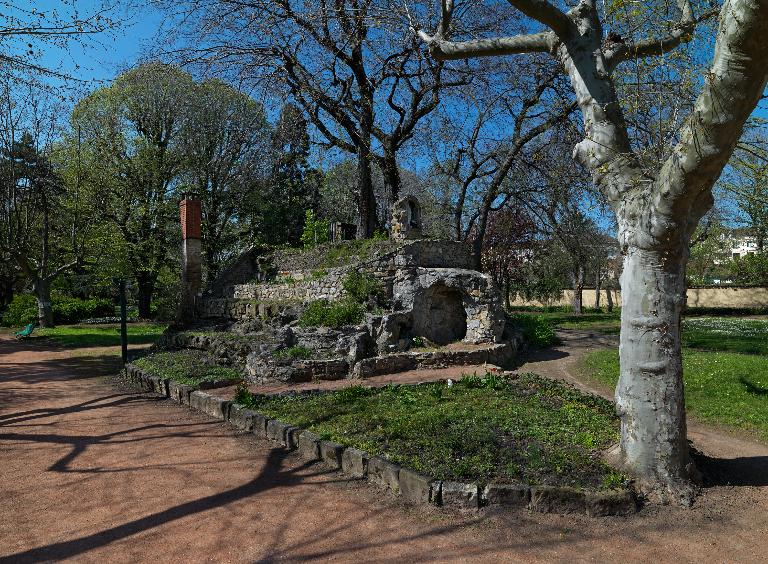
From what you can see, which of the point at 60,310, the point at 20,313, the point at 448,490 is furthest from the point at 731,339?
the point at 20,313

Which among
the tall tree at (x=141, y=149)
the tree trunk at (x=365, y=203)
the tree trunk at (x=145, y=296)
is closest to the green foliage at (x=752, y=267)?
the tree trunk at (x=365, y=203)

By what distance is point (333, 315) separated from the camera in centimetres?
1229

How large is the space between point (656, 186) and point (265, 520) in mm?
4584

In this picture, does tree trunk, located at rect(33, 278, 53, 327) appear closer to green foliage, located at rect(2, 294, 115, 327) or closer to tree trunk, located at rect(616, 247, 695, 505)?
green foliage, located at rect(2, 294, 115, 327)

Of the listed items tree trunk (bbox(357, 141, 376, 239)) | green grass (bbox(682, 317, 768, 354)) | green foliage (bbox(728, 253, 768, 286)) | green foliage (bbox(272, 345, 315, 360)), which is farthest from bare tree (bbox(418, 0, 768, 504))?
green foliage (bbox(728, 253, 768, 286))

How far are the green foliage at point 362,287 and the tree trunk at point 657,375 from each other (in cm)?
878

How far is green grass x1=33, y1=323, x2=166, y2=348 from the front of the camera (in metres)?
18.6

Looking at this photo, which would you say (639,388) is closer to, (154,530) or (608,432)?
(608,432)

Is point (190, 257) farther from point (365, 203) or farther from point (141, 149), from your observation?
point (141, 149)

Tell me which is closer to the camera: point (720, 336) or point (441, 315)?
point (441, 315)

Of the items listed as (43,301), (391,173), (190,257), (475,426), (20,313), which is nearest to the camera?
(475,426)

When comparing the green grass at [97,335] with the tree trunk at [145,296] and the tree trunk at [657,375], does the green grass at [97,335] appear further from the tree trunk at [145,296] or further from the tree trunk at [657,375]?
the tree trunk at [657,375]

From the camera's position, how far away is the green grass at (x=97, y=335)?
18.6 metres

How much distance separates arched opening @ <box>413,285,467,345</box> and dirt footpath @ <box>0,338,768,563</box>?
7.31 meters
